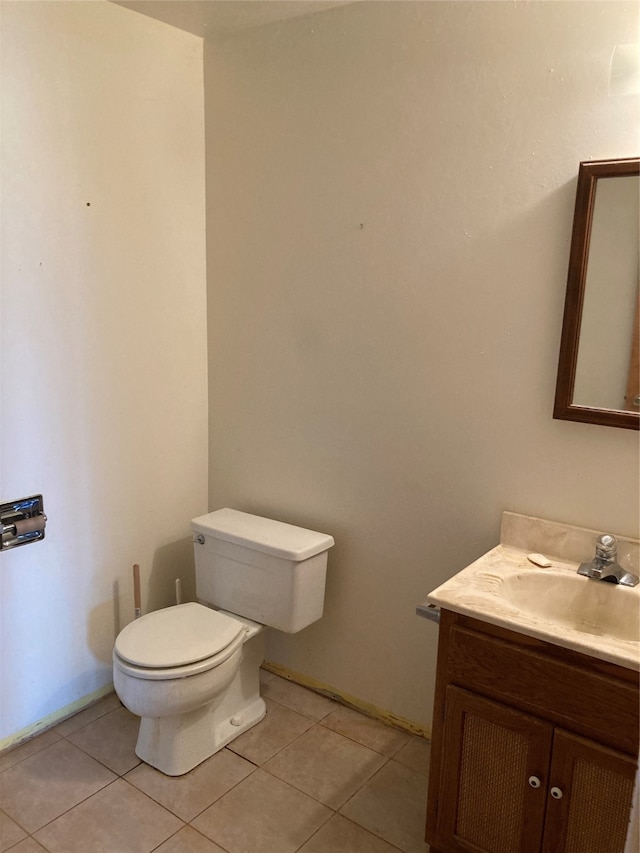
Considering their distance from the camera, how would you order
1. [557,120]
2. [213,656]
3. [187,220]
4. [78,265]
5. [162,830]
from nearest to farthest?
[557,120], [162,830], [213,656], [78,265], [187,220]

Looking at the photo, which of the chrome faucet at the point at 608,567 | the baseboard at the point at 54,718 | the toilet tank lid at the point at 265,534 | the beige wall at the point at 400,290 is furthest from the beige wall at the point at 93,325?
the chrome faucet at the point at 608,567

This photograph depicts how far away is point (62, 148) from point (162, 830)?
81.4 inches

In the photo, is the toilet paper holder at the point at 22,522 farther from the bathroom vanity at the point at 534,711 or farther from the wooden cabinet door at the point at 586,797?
the wooden cabinet door at the point at 586,797

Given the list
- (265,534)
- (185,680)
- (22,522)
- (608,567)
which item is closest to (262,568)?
(265,534)

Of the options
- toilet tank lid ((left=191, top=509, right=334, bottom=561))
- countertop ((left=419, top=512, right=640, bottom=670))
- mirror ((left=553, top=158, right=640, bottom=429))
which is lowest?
toilet tank lid ((left=191, top=509, right=334, bottom=561))

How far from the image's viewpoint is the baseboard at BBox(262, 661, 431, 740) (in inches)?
92.1

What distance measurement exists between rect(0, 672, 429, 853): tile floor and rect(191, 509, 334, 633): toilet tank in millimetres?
413

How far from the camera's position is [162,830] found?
6.30 feet

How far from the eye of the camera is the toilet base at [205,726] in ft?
6.97

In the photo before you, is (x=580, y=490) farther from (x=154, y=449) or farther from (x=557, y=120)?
(x=154, y=449)

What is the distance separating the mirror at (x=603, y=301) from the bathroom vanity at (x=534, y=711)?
386 millimetres

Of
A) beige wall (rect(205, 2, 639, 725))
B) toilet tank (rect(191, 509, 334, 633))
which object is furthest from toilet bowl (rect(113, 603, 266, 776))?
beige wall (rect(205, 2, 639, 725))

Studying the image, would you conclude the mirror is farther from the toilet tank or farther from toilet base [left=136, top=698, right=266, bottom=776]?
toilet base [left=136, top=698, right=266, bottom=776]

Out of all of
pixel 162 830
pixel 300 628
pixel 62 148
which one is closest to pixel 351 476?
pixel 300 628
